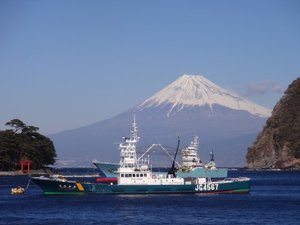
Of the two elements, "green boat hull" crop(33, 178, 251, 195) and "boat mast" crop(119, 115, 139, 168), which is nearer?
"green boat hull" crop(33, 178, 251, 195)

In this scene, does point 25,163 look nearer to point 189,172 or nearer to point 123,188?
point 189,172

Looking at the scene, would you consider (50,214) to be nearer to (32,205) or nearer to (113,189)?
(32,205)

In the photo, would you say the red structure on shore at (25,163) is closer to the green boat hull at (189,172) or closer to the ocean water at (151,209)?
the green boat hull at (189,172)

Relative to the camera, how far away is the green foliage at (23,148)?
184875mm

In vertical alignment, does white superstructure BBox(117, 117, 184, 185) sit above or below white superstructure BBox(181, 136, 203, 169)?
below

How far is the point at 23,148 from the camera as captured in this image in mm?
185875

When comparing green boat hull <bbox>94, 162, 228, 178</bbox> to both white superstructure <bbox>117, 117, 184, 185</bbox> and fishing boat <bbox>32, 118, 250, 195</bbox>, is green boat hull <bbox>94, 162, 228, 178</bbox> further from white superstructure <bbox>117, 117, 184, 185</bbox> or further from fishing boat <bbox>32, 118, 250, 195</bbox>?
white superstructure <bbox>117, 117, 184, 185</bbox>

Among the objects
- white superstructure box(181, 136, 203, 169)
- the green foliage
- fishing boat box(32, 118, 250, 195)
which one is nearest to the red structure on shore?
the green foliage

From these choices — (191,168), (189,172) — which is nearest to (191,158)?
(191,168)

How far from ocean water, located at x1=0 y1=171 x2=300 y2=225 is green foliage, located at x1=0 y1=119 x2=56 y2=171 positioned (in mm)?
83004

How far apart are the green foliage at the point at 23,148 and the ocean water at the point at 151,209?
8300cm

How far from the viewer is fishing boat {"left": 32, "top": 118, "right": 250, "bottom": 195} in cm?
9912

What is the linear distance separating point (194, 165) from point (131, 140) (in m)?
64.5

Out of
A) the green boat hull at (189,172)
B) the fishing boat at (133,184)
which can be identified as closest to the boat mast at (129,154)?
the fishing boat at (133,184)
